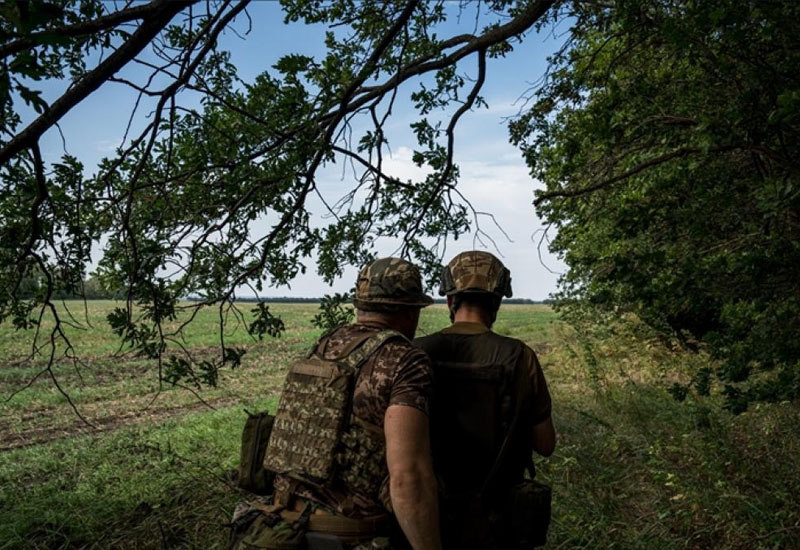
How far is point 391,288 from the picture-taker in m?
2.72

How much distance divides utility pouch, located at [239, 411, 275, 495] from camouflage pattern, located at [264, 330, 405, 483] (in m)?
A: 0.26

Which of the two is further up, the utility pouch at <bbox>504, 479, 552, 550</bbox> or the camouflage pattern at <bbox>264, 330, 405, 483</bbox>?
the camouflage pattern at <bbox>264, 330, 405, 483</bbox>

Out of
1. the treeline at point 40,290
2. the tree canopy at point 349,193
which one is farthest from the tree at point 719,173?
the treeline at point 40,290

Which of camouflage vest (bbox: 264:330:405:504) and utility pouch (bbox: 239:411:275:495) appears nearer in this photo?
camouflage vest (bbox: 264:330:405:504)

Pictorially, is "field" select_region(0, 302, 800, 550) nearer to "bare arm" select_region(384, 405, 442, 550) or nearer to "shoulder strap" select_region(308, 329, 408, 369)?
"shoulder strap" select_region(308, 329, 408, 369)

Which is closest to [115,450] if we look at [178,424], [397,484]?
[178,424]

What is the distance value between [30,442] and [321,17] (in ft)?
32.5

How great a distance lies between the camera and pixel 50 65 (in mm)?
5195

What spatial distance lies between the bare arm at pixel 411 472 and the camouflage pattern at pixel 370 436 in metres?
0.11

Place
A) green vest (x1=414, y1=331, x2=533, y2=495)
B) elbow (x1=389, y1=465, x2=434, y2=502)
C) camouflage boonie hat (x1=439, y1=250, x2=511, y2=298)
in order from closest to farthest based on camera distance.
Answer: elbow (x1=389, y1=465, x2=434, y2=502), green vest (x1=414, y1=331, x2=533, y2=495), camouflage boonie hat (x1=439, y1=250, x2=511, y2=298)


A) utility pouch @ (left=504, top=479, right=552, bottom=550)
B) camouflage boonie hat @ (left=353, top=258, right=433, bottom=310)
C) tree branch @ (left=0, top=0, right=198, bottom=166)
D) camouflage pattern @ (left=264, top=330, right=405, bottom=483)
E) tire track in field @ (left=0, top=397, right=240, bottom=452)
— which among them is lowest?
tire track in field @ (left=0, top=397, right=240, bottom=452)

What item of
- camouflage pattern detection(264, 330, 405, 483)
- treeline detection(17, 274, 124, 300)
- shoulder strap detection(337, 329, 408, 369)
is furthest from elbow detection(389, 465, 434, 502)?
treeline detection(17, 274, 124, 300)

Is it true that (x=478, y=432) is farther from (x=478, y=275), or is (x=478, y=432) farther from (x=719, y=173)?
Result: (x=719, y=173)

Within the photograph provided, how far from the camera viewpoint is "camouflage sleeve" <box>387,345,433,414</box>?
94.8 inches
